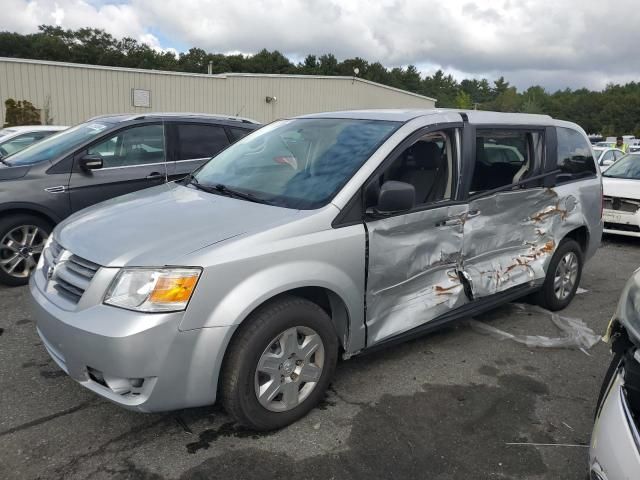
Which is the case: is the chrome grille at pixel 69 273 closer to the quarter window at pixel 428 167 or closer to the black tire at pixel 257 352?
the black tire at pixel 257 352

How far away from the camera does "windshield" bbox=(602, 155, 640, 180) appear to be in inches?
352

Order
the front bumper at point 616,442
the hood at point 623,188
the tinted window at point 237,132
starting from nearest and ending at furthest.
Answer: the front bumper at point 616,442 < the tinted window at point 237,132 < the hood at point 623,188

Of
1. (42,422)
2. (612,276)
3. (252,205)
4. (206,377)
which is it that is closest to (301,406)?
(206,377)

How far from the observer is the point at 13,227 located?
17.3 feet

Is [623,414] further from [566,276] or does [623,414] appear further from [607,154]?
[607,154]

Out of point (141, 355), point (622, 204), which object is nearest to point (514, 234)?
point (141, 355)

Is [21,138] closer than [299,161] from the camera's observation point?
No

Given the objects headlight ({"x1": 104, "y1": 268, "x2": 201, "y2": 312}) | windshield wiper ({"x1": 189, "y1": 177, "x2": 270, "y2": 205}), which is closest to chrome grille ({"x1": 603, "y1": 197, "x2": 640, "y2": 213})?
windshield wiper ({"x1": 189, "y1": 177, "x2": 270, "y2": 205})

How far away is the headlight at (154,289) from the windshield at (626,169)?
27.8ft

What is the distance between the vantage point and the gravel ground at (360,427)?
2727 millimetres

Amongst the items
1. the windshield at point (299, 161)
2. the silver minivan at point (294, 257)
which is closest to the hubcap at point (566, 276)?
the silver minivan at point (294, 257)

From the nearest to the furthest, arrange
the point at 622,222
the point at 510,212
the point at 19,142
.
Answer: the point at 510,212 → the point at 622,222 → the point at 19,142

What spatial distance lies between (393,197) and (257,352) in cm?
119

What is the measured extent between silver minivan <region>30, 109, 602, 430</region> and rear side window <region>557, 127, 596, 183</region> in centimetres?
24
